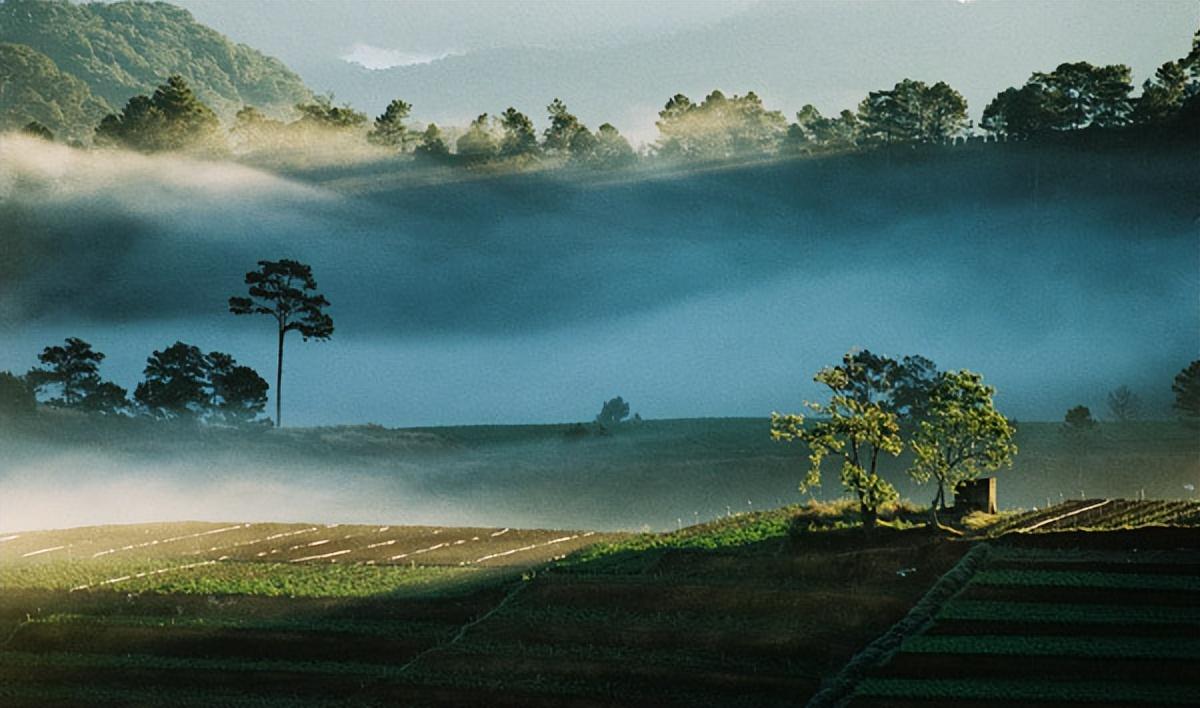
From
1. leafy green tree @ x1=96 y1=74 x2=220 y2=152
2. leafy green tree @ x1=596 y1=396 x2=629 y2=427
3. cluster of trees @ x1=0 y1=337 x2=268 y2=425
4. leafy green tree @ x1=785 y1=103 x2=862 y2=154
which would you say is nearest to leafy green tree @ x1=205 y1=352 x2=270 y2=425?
cluster of trees @ x1=0 y1=337 x2=268 y2=425

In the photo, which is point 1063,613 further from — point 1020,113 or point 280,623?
point 1020,113

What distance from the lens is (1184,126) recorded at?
166 meters

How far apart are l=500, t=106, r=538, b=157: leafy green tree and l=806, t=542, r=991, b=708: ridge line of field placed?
141881mm

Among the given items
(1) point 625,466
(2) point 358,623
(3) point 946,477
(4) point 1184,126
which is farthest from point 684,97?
(2) point 358,623

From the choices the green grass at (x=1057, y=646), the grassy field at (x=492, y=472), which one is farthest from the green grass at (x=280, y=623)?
the grassy field at (x=492, y=472)

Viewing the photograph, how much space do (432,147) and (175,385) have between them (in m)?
85.1

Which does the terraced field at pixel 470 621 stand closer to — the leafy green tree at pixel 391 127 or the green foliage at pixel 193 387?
the green foliage at pixel 193 387

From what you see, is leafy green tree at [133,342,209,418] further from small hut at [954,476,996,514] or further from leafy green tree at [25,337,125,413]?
small hut at [954,476,996,514]

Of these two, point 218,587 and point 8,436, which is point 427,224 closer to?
point 8,436

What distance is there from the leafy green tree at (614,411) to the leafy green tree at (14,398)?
52.2 m

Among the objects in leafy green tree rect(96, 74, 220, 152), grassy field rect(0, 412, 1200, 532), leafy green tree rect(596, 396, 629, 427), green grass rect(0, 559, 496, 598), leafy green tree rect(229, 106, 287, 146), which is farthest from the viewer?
leafy green tree rect(229, 106, 287, 146)

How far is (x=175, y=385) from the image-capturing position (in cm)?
10769

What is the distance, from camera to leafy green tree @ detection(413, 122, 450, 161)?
185 meters

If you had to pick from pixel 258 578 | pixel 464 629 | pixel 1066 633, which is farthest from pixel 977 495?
pixel 258 578
